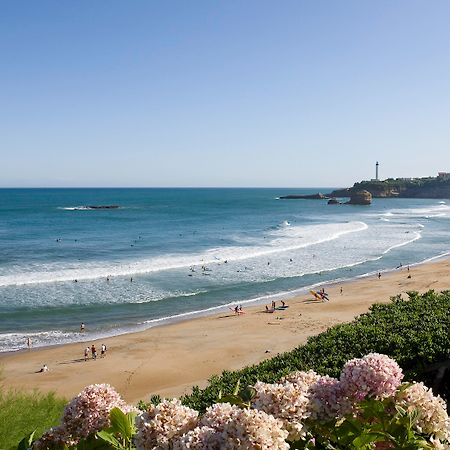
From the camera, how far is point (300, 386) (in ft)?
10.1

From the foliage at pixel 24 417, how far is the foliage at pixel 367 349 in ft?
8.99

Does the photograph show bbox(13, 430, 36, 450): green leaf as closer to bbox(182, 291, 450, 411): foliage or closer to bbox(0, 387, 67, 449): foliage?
bbox(0, 387, 67, 449): foliage

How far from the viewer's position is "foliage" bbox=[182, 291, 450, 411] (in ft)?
31.4

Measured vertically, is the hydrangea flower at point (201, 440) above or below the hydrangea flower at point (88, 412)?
above

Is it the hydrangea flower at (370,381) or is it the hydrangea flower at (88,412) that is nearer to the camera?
the hydrangea flower at (88,412)

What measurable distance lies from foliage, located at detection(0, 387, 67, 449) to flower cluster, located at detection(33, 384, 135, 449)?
5.87 m

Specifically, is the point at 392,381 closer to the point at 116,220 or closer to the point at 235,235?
the point at 235,235

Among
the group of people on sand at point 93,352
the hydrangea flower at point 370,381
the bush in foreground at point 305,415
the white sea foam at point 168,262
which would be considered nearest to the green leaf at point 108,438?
the bush in foreground at point 305,415

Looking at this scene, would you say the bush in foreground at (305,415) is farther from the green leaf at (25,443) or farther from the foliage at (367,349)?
the foliage at (367,349)

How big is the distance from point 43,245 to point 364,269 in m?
38.1

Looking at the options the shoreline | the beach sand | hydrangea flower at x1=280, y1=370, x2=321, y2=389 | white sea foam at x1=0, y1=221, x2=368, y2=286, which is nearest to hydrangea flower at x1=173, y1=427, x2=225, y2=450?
hydrangea flower at x1=280, y1=370, x2=321, y2=389

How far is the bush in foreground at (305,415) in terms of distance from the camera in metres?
2.68

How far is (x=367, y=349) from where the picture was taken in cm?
1055

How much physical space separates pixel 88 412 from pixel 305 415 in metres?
1.34
